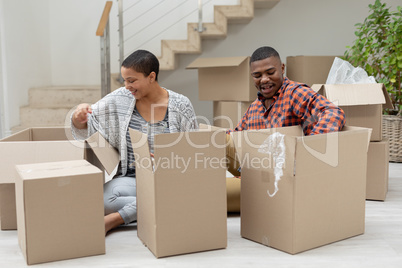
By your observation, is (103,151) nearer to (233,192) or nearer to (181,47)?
(233,192)

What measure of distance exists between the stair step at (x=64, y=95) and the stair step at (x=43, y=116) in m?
0.20

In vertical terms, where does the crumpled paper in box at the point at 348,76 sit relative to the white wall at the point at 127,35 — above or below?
below

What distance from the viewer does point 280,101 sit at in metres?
2.01

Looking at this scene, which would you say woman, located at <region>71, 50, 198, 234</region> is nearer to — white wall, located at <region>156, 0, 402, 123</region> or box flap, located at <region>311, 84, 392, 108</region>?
box flap, located at <region>311, 84, 392, 108</region>

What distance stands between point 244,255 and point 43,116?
313 centimetres

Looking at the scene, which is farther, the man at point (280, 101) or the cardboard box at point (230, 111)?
the cardboard box at point (230, 111)

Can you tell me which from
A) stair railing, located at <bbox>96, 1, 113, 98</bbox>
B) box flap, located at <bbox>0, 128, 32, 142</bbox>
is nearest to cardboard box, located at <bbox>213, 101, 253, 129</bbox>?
stair railing, located at <bbox>96, 1, 113, 98</bbox>

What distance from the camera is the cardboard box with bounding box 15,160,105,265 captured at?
1505mm

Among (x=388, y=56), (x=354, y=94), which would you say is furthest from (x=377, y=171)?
(x=388, y=56)

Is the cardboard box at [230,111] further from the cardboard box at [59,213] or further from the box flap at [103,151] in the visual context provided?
the cardboard box at [59,213]

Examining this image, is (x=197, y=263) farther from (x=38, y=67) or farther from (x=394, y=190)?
(x=38, y=67)

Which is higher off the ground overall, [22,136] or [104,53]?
[104,53]

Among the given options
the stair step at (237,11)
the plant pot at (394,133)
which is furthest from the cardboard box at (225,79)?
→ the plant pot at (394,133)

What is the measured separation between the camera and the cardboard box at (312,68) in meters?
3.51
